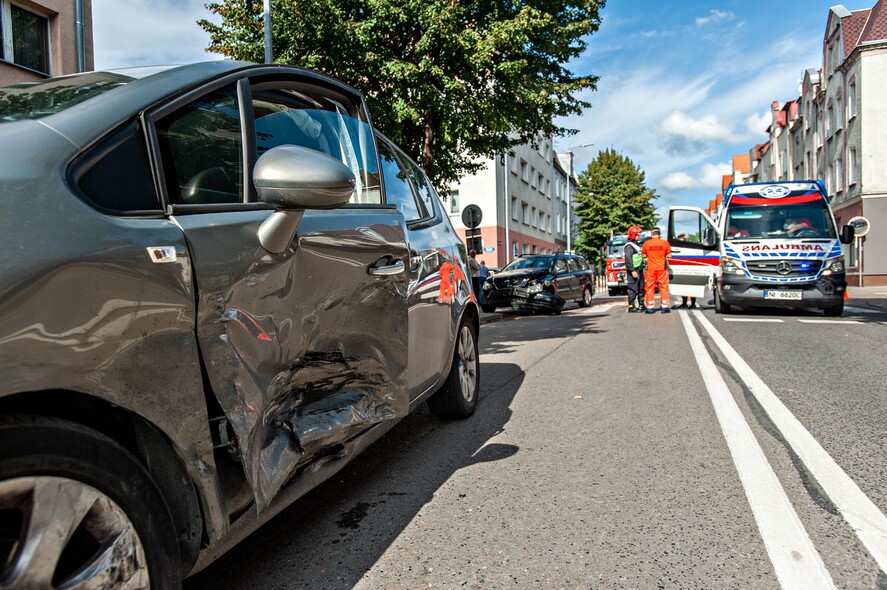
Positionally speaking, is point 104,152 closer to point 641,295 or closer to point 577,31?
point 577,31

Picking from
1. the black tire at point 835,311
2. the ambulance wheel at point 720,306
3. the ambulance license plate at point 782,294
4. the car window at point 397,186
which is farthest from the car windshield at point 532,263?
the car window at point 397,186

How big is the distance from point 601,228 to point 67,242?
55.2 m

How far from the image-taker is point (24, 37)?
13.5 m

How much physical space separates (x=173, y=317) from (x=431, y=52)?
11942 mm

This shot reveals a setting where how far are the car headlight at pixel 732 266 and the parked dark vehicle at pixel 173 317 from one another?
11.3 metres

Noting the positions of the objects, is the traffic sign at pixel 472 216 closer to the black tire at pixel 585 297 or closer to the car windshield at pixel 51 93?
the black tire at pixel 585 297

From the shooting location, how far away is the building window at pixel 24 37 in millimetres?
12961

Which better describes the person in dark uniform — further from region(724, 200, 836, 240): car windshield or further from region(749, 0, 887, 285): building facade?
region(749, 0, 887, 285): building facade

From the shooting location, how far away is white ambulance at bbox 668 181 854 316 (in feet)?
39.4

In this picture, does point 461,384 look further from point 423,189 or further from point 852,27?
point 852,27

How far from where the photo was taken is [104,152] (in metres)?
1.75

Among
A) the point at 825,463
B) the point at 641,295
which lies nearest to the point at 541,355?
the point at 825,463

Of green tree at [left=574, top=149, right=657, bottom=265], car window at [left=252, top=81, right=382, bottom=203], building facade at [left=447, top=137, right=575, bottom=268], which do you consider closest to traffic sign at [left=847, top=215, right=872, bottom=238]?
building facade at [left=447, top=137, right=575, bottom=268]

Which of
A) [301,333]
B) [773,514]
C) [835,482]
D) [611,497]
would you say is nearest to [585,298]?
[835,482]
